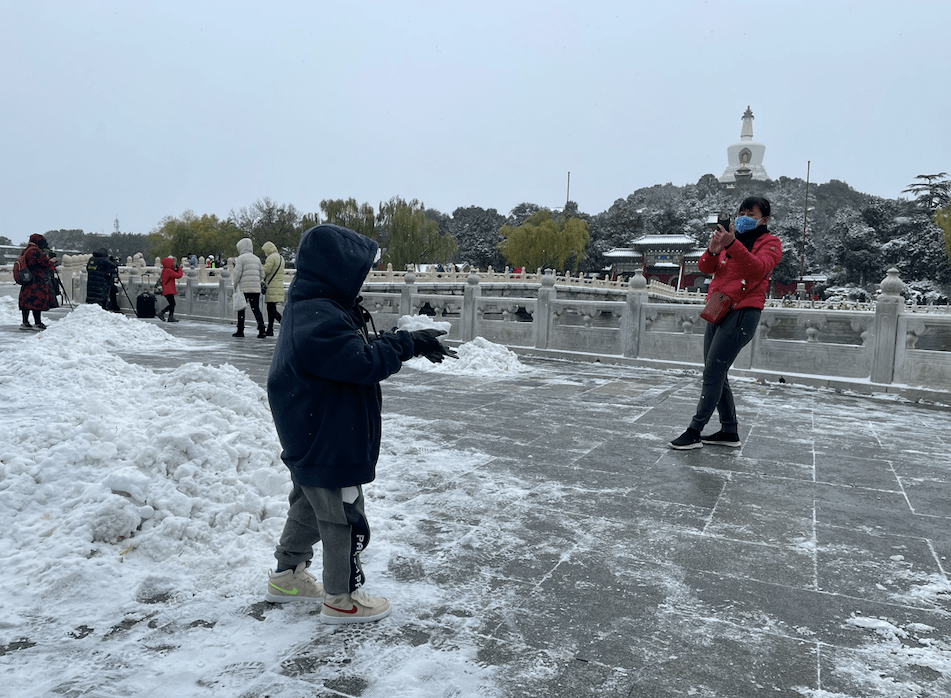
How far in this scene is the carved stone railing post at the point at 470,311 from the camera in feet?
41.3

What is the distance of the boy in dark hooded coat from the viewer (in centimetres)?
218

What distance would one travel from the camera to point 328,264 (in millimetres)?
2246

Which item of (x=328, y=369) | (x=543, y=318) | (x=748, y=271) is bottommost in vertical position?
(x=543, y=318)

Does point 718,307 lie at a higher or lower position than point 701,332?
higher

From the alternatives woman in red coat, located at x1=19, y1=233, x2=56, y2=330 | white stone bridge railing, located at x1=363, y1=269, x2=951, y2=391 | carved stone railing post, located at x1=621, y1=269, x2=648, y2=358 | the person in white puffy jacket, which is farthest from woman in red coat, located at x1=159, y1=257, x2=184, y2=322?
carved stone railing post, located at x1=621, y1=269, x2=648, y2=358

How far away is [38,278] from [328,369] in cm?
1233

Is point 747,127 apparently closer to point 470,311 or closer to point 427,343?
point 470,311

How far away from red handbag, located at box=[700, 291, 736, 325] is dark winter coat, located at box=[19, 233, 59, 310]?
37.9 feet

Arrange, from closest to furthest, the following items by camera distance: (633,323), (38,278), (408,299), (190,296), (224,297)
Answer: (633,323) → (38,278) → (408,299) → (224,297) → (190,296)

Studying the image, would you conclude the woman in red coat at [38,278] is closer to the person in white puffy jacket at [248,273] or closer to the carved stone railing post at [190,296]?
the person in white puffy jacket at [248,273]

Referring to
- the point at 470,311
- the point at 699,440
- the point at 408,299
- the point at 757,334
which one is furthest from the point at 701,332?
the point at 408,299

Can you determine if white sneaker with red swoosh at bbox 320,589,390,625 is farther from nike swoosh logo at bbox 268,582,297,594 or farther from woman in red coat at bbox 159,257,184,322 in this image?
woman in red coat at bbox 159,257,184,322

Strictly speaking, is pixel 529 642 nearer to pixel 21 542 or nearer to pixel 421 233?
pixel 21 542

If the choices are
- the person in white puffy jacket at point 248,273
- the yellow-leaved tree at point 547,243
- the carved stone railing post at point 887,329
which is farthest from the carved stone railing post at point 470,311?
the yellow-leaved tree at point 547,243
